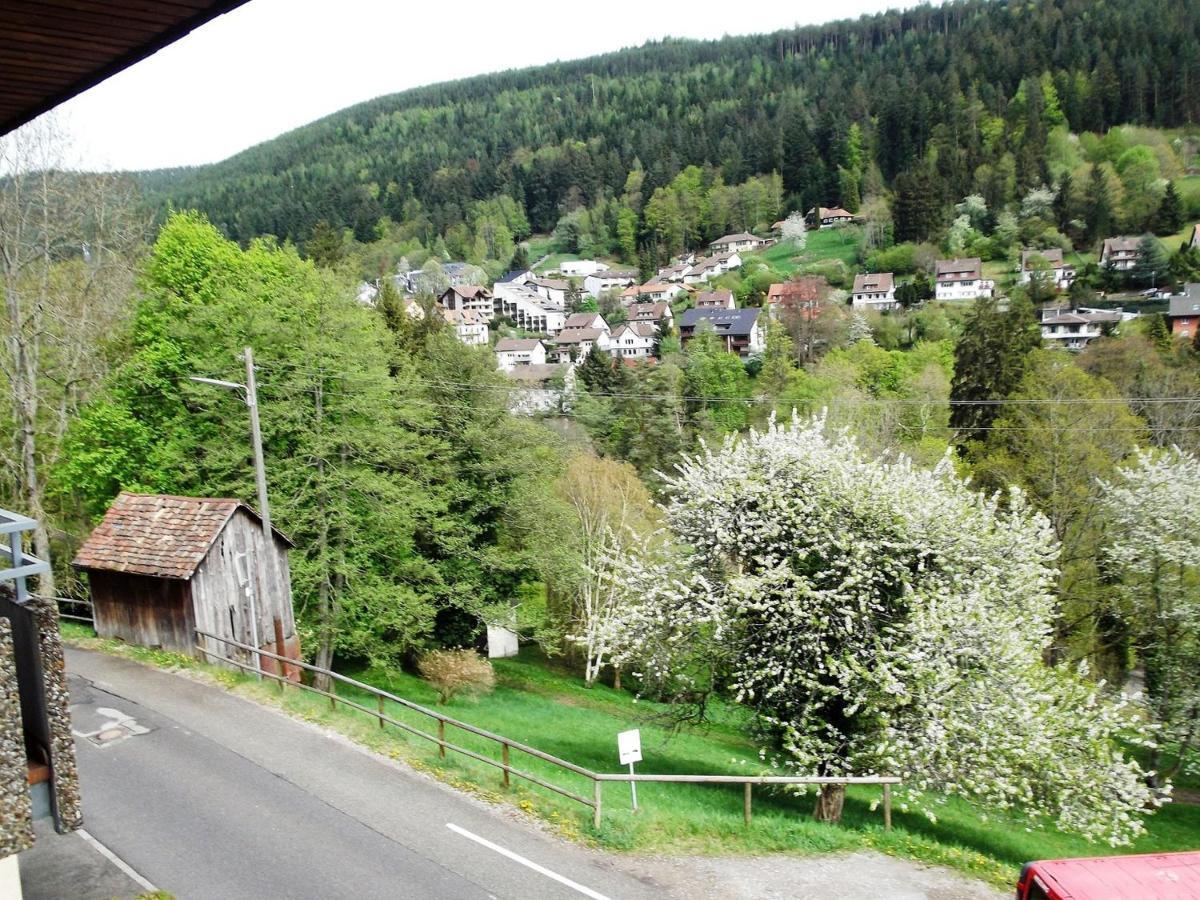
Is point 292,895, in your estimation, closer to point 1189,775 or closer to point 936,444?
point 1189,775

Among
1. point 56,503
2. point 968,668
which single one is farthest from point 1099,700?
point 56,503

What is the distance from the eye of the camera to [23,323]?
2230cm

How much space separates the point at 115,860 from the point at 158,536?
9.31 metres

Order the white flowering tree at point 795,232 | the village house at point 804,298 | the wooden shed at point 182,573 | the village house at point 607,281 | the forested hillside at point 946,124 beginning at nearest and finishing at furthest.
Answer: the wooden shed at point 182,573
the village house at point 804,298
the forested hillside at point 946,124
the white flowering tree at point 795,232
the village house at point 607,281

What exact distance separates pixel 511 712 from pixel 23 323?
17379mm

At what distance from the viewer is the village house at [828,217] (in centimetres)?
15475

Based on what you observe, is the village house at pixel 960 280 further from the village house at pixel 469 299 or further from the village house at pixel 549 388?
the village house at pixel 469 299

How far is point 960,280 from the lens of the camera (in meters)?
104

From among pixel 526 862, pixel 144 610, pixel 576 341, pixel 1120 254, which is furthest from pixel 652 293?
pixel 526 862

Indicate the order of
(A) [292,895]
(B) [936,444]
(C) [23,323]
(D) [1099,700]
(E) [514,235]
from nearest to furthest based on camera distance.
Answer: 1. (A) [292,895]
2. (D) [1099,700]
3. (C) [23,323]
4. (B) [936,444]
5. (E) [514,235]

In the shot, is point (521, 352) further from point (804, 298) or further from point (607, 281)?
point (607, 281)

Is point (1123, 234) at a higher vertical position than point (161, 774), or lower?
higher

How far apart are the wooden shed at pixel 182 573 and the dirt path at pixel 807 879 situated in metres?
11.8

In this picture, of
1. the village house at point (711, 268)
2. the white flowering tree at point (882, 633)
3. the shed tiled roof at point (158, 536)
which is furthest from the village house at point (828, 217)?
the shed tiled roof at point (158, 536)
